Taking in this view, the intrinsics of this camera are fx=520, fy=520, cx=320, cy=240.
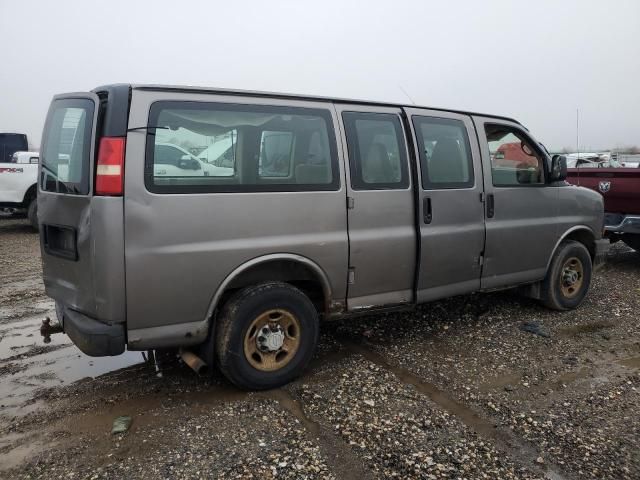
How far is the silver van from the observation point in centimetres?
316

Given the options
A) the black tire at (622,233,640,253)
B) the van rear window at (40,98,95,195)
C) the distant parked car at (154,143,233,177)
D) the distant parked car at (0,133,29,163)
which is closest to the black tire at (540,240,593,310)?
the black tire at (622,233,640,253)

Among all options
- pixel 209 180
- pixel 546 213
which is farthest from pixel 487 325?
pixel 209 180

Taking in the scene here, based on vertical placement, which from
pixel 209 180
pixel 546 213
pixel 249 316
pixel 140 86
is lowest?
pixel 249 316

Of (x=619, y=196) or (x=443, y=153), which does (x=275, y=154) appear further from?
(x=619, y=196)

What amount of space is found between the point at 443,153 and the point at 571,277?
234 cm

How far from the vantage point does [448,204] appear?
14.9 ft

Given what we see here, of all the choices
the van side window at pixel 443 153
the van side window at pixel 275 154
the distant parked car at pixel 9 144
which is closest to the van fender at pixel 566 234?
the van side window at pixel 443 153

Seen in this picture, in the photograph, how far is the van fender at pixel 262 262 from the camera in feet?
11.3

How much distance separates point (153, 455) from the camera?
115 inches

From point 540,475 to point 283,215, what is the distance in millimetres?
2208

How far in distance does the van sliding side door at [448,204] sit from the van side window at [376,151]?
18cm

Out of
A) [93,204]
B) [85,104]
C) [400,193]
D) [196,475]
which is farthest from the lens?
[400,193]

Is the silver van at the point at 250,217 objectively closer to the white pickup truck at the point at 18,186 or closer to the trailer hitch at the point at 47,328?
the trailer hitch at the point at 47,328

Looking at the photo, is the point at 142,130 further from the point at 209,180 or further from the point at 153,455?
the point at 153,455
